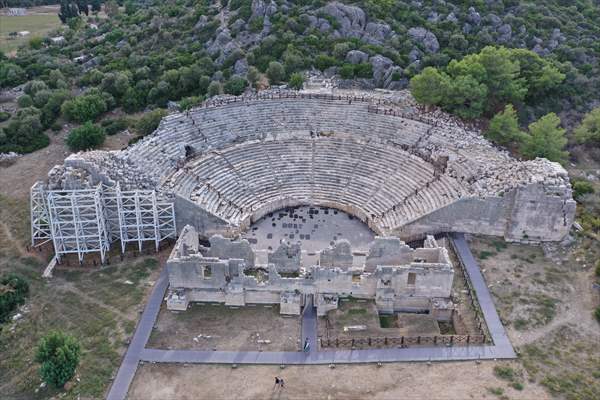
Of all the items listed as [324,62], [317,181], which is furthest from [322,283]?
[324,62]

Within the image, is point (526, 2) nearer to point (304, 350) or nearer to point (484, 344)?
point (484, 344)

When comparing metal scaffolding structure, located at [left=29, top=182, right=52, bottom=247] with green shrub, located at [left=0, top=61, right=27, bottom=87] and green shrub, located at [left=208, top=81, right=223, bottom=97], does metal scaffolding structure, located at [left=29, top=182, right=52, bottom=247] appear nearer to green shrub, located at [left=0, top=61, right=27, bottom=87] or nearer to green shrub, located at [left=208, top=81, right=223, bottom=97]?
green shrub, located at [left=208, top=81, right=223, bottom=97]

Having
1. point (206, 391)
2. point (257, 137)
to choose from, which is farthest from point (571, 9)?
point (206, 391)

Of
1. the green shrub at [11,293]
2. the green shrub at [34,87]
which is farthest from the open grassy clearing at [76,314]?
the green shrub at [34,87]

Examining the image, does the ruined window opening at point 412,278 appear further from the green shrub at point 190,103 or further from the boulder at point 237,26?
the boulder at point 237,26

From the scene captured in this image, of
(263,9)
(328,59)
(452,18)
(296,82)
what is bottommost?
(296,82)

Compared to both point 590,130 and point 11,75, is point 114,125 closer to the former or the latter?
point 11,75
